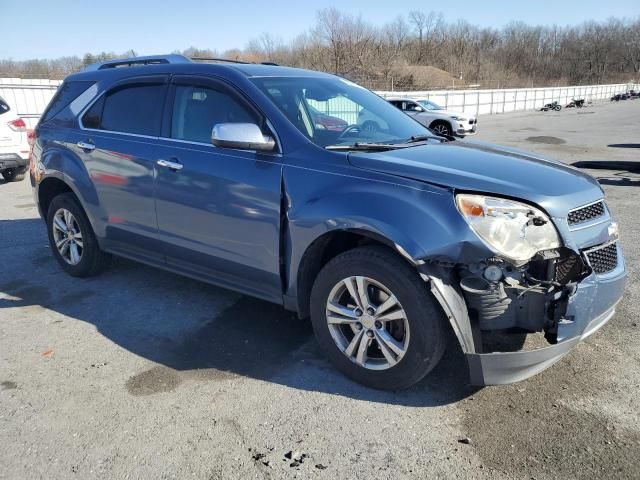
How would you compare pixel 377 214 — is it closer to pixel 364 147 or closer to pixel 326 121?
pixel 364 147

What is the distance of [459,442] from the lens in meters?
2.64

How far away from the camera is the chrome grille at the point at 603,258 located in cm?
282

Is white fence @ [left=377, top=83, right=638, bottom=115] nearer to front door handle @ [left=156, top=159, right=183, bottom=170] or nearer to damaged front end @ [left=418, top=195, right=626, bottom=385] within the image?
front door handle @ [left=156, top=159, right=183, bottom=170]

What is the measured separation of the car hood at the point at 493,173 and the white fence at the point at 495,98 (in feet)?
95.2

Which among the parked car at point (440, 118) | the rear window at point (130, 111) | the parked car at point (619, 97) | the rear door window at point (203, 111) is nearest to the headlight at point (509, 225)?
the rear door window at point (203, 111)

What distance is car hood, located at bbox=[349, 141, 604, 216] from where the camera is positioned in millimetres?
2707

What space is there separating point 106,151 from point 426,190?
289 centimetres

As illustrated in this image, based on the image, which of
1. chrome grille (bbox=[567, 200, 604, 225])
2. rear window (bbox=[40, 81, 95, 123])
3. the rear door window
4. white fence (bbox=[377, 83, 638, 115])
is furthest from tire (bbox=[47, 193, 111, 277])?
white fence (bbox=[377, 83, 638, 115])

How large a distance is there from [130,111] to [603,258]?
3.65m

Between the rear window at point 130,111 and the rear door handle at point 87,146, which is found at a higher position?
the rear window at point 130,111

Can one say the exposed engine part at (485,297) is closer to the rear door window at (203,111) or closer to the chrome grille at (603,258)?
the chrome grille at (603,258)

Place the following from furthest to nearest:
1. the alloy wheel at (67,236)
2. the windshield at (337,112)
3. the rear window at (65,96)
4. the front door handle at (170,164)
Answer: the alloy wheel at (67,236), the rear window at (65,96), the front door handle at (170,164), the windshield at (337,112)

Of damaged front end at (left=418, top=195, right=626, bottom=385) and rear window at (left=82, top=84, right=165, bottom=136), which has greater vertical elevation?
rear window at (left=82, top=84, right=165, bottom=136)

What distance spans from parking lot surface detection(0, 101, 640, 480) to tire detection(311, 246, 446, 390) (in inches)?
5.6
